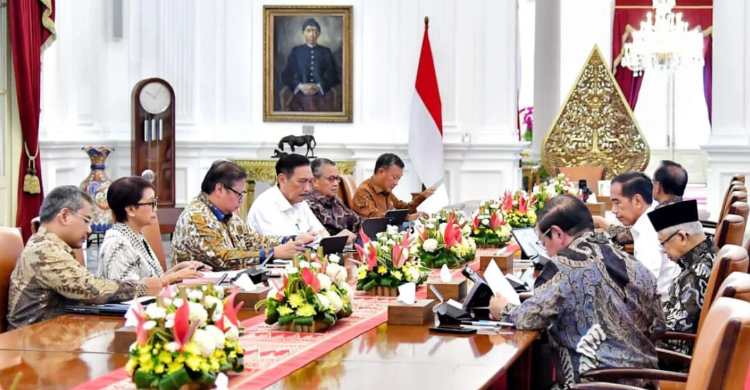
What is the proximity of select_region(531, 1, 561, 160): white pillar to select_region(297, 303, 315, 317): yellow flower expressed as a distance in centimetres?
1298

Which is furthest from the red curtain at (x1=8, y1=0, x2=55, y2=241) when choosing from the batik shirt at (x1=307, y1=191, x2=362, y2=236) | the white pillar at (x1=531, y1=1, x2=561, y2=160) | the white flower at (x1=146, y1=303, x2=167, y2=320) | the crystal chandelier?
the crystal chandelier

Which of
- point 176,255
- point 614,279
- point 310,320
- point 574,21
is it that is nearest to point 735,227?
point 614,279

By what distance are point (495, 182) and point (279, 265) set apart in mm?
6622

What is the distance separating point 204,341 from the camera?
2592 mm

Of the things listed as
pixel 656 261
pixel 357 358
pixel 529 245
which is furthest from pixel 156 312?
pixel 529 245

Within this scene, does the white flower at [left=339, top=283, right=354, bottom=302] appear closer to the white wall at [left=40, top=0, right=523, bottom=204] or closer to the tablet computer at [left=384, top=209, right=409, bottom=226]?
the tablet computer at [left=384, top=209, right=409, bottom=226]

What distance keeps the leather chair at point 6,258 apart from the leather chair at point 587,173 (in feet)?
25.2

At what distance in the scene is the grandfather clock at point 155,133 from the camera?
36.6 ft

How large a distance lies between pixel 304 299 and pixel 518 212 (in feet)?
12.5

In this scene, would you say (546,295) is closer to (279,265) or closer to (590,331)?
(590,331)

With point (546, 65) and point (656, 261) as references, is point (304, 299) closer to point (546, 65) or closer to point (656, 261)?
point (656, 261)

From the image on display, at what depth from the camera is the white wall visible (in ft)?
38.2

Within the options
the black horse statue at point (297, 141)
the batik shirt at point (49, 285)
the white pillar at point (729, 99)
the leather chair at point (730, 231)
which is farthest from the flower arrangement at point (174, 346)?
the white pillar at point (729, 99)

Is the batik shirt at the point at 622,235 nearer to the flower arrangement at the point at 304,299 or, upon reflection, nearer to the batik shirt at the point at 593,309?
the batik shirt at the point at 593,309
